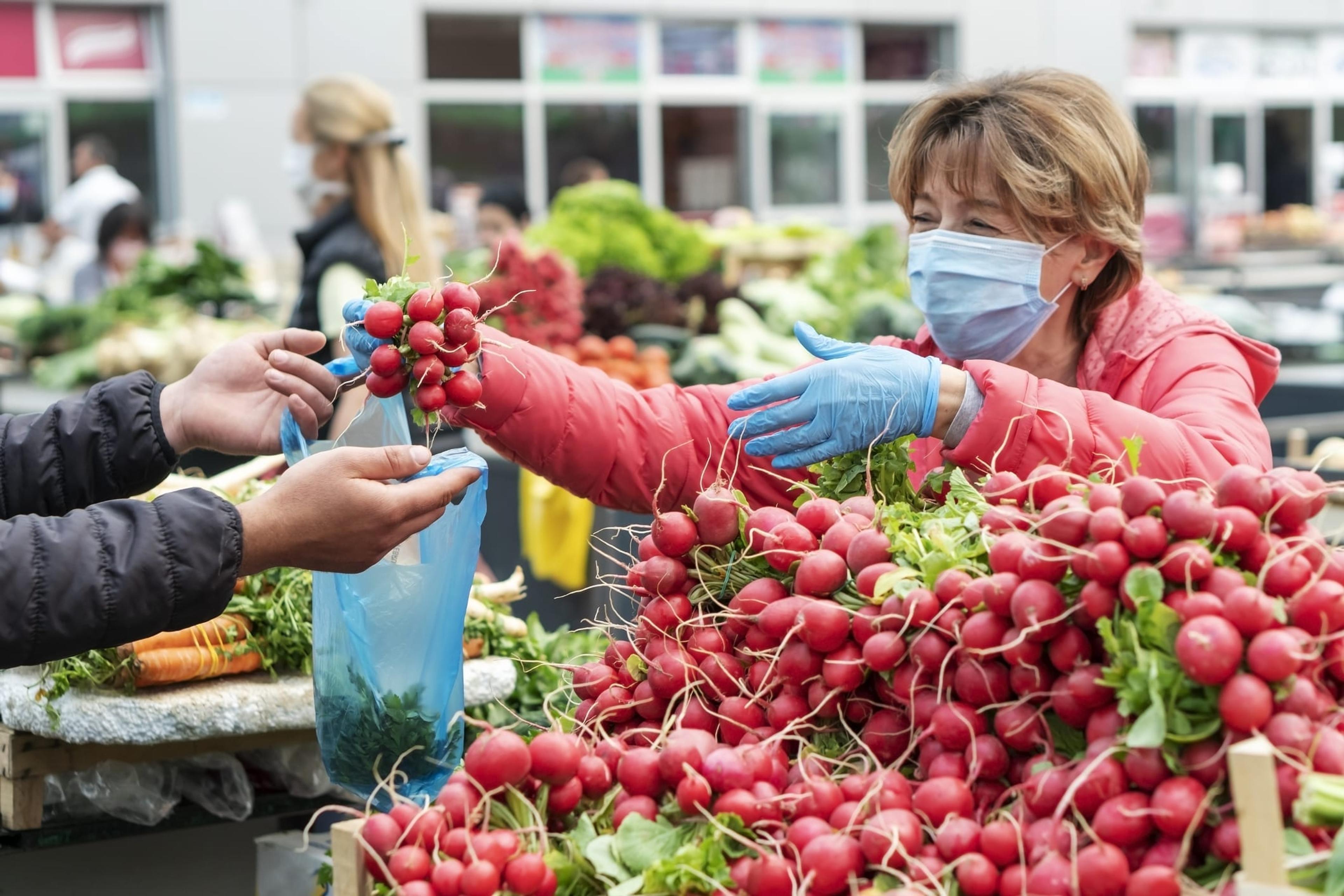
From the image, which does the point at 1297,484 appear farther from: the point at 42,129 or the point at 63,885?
the point at 42,129

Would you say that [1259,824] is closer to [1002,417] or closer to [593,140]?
[1002,417]

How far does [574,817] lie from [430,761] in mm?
515

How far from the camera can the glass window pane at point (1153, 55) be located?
1838cm

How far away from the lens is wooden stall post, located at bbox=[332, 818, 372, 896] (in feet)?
5.29

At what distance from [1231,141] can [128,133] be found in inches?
567

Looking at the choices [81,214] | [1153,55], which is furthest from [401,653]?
[1153,55]

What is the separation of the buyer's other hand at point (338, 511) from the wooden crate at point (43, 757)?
891mm

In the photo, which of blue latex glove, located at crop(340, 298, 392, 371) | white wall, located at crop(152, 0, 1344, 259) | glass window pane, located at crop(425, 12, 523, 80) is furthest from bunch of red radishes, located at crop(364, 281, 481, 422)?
glass window pane, located at crop(425, 12, 523, 80)

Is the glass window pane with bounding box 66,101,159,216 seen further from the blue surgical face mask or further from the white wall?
the blue surgical face mask

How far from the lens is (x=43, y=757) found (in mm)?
2520

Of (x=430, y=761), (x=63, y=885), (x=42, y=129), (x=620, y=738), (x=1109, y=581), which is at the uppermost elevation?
(x=42, y=129)

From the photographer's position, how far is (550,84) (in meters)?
14.9

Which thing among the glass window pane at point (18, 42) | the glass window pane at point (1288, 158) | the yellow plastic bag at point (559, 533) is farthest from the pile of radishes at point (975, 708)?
the glass window pane at point (1288, 158)

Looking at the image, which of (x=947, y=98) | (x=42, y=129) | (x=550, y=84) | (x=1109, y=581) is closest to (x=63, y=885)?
(x=1109, y=581)
